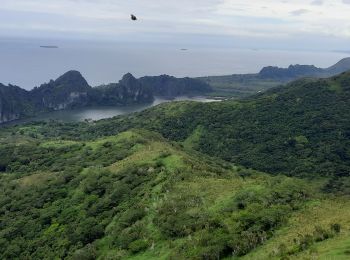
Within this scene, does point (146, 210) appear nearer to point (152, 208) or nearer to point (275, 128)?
point (152, 208)

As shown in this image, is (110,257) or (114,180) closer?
(110,257)

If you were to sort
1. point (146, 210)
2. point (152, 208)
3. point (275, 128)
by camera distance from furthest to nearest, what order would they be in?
1. point (275, 128)
2. point (146, 210)
3. point (152, 208)

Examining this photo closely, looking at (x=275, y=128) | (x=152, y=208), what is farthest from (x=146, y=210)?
(x=275, y=128)

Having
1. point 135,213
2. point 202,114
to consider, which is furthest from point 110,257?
point 202,114

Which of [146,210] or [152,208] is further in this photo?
[146,210]

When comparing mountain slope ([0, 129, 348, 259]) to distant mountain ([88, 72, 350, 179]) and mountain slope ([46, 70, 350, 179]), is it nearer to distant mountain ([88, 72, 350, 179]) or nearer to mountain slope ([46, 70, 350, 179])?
distant mountain ([88, 72, 350, 179])

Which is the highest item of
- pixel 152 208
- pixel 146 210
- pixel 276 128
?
pixel 152 208

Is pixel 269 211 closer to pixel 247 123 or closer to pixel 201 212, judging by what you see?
pixel 201 212

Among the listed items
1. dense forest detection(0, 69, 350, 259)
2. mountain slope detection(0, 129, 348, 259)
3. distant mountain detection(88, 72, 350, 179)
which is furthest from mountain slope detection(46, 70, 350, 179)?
mountain slope detection(0, 129, 348, 259)

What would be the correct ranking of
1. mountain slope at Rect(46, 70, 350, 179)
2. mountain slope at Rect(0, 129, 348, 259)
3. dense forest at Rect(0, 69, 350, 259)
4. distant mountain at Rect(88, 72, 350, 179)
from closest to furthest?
dense forest at Rect(0, 69, 350, 259) → mountain slope at Rect(0, 129, 348, 259) → distant mountain at Rect(88, 72, 350, 179) → mountain slope at Rect(46, 70, 350, 179)

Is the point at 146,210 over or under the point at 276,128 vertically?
over

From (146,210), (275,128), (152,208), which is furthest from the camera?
(275,128)
